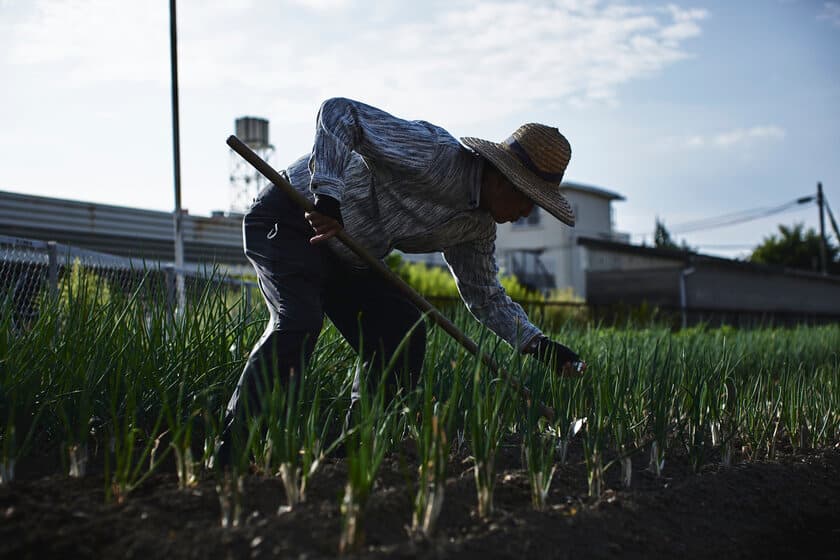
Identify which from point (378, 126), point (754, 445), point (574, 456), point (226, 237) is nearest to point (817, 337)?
point (754, 445)

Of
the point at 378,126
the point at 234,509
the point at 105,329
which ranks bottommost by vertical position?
the point at 234,509

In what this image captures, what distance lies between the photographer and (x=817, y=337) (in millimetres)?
7742

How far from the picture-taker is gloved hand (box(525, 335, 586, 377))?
3.02 metres

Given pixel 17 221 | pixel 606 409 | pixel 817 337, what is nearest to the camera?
pixel 606 409

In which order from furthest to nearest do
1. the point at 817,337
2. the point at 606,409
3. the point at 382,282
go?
1. the point at 817,337
2. the point at 382,282
3. the point at 606,409

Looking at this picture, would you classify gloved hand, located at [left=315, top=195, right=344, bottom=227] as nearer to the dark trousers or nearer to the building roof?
the dark trousers

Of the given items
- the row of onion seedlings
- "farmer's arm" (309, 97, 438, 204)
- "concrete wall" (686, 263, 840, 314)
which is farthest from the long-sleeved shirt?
"concrete wall" (686, 263, 840, 314)

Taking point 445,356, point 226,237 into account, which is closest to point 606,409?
point 445,356

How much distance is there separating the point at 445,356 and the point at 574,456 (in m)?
0.93

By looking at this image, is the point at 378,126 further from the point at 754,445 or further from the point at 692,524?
the point at 754,445

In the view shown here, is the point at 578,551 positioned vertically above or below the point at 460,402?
below

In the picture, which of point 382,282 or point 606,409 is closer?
point 606,409

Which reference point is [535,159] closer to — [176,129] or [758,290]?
[176,129]

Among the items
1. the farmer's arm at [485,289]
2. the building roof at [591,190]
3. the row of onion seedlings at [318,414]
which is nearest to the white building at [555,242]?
the building roof at [591,190]
